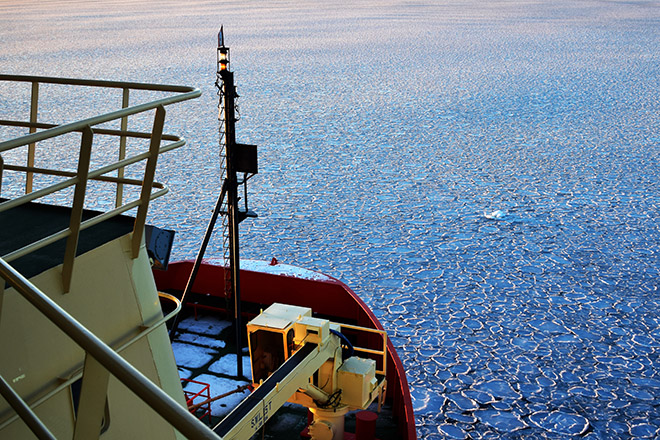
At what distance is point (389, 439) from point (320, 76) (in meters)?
24.1

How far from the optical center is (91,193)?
15.6 m

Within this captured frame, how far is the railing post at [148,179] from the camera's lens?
2906 millimetres

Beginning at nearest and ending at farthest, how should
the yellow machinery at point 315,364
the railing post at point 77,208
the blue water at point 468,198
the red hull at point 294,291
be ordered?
the railing post at point 77,208, the yellow machinery at point 315,364, the red hull at point 294,291, the blue water at point 468,198

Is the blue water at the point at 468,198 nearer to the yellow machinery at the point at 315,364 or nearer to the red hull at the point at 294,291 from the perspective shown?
the red hull at the point at 294,291

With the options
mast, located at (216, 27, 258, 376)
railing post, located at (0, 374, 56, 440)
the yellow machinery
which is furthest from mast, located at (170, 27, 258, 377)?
railing post, located at (0, 374, 56, 440)

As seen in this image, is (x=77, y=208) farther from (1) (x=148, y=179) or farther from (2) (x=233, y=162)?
(2) (x=233, y=162)

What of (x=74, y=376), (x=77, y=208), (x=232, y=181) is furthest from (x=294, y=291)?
(x=77, y=208)

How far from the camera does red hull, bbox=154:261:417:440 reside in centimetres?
Answer: 694

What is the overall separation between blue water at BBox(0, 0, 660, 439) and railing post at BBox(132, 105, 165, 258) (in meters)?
5.06

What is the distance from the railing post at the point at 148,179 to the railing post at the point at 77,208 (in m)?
0.32

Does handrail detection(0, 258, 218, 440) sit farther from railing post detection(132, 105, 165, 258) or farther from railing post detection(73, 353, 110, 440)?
railing post detection(132, 105, 165, 258)

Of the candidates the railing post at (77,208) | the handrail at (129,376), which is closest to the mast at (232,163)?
the railing post at (77,208)

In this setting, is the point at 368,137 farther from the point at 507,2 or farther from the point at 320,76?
the point at 507,2

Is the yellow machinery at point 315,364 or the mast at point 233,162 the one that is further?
the mast at point 233,162
